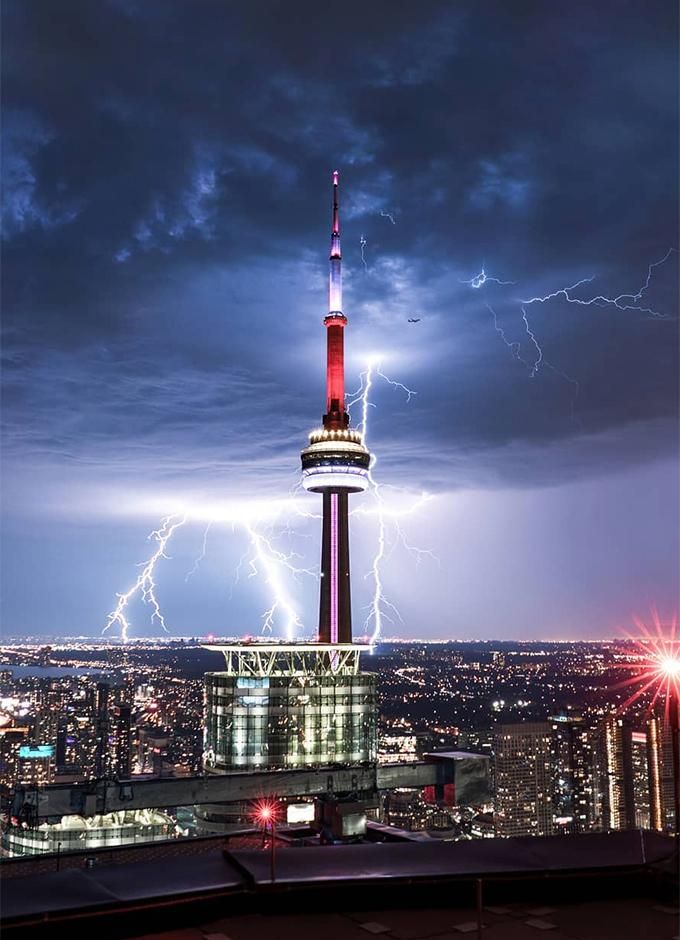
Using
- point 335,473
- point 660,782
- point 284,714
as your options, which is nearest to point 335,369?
point 335,473

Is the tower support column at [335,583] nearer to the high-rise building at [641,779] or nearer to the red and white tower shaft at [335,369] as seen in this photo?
the red and white tower shaft at [335,369]

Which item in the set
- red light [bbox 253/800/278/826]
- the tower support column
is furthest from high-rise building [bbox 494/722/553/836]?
red light [bbox 253/800/278/826]

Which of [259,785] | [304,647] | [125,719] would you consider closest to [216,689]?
[304,647]

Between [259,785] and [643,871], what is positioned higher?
[643,871]

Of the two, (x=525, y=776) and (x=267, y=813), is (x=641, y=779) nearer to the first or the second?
(x=525, y=776)

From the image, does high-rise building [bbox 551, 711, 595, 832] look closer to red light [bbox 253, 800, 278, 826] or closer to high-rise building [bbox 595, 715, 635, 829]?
high-rise building [bbox 595, 715, 635, 829]

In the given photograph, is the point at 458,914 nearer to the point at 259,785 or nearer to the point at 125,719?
the point at 259,785

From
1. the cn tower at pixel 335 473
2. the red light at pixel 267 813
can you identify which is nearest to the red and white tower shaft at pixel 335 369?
the cn tower at pixel 335 473
